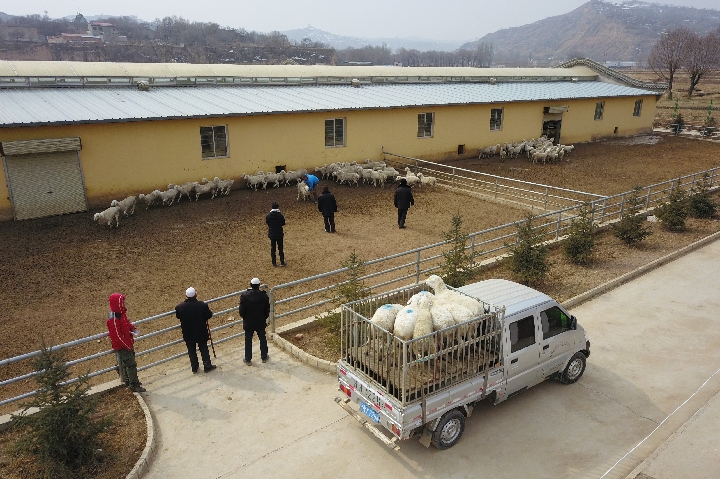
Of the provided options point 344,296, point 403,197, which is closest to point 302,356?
point 344,296

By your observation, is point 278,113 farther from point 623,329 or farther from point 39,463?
point 39,463

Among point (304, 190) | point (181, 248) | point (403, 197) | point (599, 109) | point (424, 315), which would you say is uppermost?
point (599, 109)

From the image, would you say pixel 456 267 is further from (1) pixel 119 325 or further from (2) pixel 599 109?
(2) pixel 599 109

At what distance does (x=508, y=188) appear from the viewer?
2228 cm

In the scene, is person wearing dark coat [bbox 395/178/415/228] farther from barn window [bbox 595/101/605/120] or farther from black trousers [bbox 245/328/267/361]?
barn window [bbox 595/101/605/120]

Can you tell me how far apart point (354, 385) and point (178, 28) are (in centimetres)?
18188

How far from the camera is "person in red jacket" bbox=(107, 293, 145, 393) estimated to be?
8.11 meters

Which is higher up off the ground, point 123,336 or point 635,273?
point 123,336

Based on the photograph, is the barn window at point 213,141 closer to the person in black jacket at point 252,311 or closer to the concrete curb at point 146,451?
the person in black jacket at point 252,311

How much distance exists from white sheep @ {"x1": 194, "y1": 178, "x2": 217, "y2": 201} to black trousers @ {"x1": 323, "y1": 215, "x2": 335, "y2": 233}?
6149 mm

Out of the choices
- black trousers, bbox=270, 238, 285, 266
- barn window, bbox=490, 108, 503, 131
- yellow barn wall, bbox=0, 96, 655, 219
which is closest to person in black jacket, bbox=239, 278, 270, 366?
black trousers, bbox=270, 238, 285, 266

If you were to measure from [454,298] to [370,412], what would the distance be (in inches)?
85.2

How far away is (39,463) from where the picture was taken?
21.2ft

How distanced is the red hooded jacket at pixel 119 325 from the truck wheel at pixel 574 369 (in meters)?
7.30
